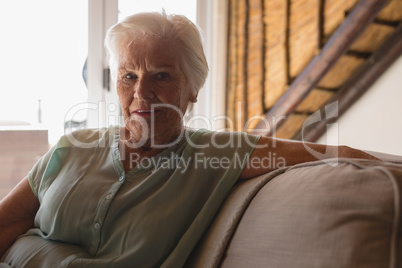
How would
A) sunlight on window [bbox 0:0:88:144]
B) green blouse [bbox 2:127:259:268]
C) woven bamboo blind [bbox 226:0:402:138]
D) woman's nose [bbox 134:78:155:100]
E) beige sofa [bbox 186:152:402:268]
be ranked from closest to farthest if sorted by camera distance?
beige sofa [bbox 186:152:402:268] < green blouse [bbox 2:127:259:268] < woman's nose [bbox 134:78:155:100] < sunlight on window [bbox 0:0:88:144] < woven bamboo blind [bbox 226:0:402:138]

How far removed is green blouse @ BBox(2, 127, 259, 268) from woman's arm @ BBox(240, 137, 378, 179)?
0.03 meters

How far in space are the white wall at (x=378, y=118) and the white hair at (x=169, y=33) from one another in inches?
67.8

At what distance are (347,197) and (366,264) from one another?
5.1 inches

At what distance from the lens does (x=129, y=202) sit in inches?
45.6

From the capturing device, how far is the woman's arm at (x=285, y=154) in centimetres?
110

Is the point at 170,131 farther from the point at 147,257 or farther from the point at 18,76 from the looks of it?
the point at 18,76

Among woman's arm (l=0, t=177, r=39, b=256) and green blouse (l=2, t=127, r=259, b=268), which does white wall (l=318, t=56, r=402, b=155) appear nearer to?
green blouse (l=2, t=127, r=259, b=268)

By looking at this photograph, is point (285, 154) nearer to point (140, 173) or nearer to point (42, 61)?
point (140, 173)

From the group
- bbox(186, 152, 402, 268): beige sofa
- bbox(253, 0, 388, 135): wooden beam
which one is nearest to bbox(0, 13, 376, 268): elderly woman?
bbox(186, 152, 402, 268): beige sofa

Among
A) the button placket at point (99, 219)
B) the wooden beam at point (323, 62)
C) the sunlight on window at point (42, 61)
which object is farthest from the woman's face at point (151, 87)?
the wooden beam at point (323, 62)

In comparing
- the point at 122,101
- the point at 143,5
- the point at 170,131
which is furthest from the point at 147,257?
the point at 143,5

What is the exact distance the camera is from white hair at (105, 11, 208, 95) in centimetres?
130

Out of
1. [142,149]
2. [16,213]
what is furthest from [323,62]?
[16,213]

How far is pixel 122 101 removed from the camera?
4.40 ft
